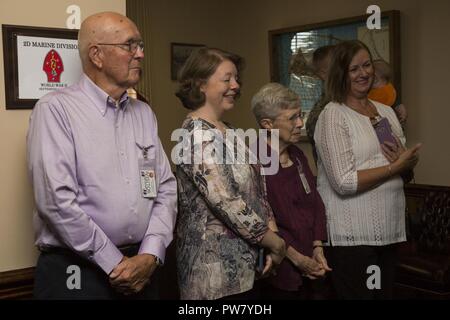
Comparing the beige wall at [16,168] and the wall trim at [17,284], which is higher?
the beige wall at [16,168]

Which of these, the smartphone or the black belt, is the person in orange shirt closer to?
the smartphone

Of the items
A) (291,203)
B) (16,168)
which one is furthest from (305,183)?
(16,168)

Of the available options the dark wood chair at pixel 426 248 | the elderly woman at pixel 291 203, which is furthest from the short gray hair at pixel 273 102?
the dark wood chair at pixel 426 248

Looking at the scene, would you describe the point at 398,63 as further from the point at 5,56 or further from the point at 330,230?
the point at 5,56

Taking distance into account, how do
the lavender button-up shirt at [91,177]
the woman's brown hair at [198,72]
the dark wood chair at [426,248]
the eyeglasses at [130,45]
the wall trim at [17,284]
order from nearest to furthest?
the lavender button-up shirt at [91,177] → the eyeglasses at [130,45] → the wall trim at [17,284] → the woman's brown hair at [198,72] → the dark wood chair at [426,248]

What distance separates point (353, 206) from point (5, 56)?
1570 mm

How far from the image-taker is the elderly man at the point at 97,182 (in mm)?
1937

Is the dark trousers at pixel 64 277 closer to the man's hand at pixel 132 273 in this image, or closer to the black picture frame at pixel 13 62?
the man's hand at pixel 132 273

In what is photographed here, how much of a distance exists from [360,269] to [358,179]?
40 centimetres

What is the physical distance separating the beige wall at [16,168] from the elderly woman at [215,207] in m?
0.56

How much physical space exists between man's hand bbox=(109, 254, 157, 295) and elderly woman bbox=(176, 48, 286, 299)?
0.25 metres

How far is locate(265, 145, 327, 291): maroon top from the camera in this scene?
263cm

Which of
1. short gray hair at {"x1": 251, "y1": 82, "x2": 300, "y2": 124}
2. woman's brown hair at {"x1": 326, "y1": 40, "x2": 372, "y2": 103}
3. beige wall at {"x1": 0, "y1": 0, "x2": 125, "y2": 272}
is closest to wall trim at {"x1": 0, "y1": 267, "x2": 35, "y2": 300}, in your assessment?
beige wall at {"x1": 0, "y1": 0, "x2": 125, "y2": 272}
